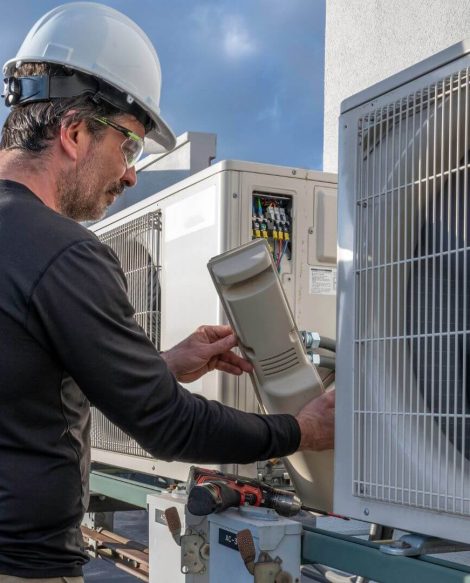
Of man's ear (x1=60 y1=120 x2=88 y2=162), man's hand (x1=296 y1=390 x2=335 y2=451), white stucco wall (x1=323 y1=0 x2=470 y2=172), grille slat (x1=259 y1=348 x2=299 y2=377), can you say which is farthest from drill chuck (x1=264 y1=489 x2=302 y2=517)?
white stucco wall (x1=323 y1=0 x2=470 y2=172)

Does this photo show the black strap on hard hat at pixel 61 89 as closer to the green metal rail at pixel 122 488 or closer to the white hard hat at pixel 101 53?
the white hard hat at pixel 101 53

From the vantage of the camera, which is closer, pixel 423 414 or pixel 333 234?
pixel 423 414

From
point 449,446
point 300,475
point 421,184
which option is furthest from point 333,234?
point 449,446

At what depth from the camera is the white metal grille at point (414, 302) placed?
129 cm

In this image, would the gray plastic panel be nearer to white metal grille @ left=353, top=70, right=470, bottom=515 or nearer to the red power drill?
the red power drill

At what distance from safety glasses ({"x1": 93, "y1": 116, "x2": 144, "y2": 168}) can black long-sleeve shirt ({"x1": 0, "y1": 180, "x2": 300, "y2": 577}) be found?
0.26 metres

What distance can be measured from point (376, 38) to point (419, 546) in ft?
13.7

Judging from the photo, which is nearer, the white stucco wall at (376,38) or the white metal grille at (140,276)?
the white metal grille at (140,276)

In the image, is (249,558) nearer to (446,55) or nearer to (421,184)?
(421,184)

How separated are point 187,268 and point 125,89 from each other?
76 cm

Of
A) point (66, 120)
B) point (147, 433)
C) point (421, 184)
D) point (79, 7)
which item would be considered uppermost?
point (79, 7)

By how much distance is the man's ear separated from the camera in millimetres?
1583

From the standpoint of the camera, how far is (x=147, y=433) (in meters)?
1.46

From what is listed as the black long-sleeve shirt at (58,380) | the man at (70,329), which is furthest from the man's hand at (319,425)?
the black long-sleeve shirt at (58,380)
